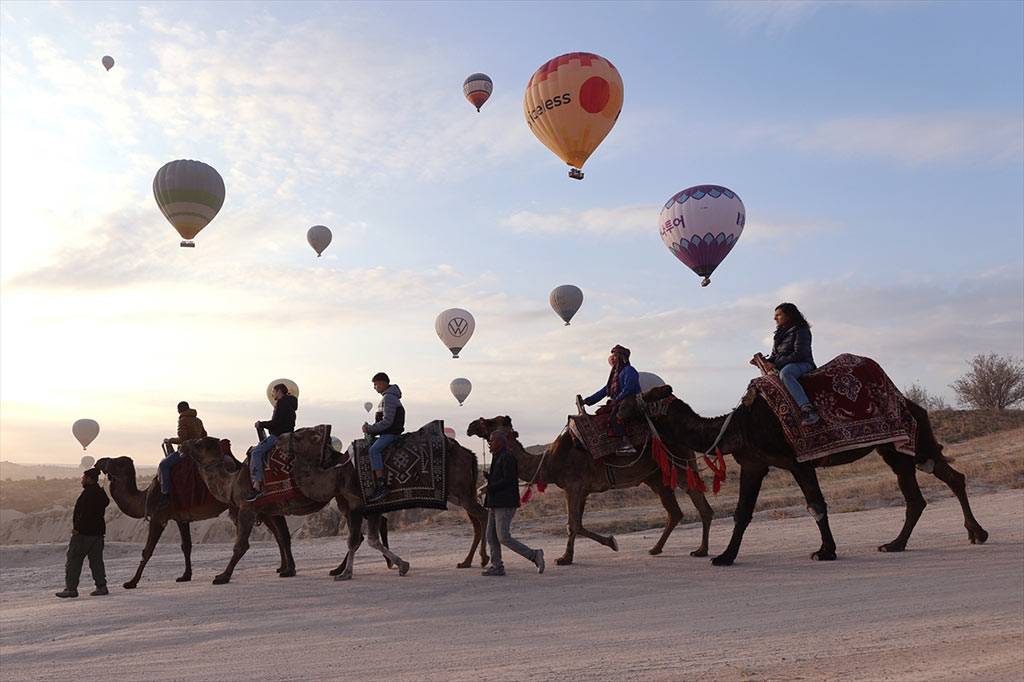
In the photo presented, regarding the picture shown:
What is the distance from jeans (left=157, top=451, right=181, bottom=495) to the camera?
611 inches

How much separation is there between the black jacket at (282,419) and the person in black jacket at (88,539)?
2.88 m

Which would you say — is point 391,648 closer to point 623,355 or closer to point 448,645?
point 448,645

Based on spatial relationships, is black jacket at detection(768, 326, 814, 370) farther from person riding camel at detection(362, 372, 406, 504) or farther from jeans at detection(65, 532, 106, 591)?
jeans at detection(65, 532, 106, 591)

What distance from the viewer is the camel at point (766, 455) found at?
12414mm

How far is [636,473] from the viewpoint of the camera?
535 inches

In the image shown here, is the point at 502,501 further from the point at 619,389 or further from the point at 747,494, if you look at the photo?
the point at 747,494

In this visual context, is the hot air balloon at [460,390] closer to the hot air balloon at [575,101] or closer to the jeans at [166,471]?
the hot air balloon at [575,101]

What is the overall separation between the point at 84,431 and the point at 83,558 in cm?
5397

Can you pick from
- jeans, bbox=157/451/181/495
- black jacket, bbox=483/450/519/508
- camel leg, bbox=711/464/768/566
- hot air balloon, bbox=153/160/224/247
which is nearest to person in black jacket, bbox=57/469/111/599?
jeans, bbox=157/451/181/495

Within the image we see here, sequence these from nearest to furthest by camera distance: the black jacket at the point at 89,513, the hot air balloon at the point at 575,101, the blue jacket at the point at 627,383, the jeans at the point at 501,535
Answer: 1. the jeans at the point at 501,535
2. the blue jacket at the point at 627,383
3. the black jacket at the point at 89,513
4. the hot air balloon at the point at 575,101

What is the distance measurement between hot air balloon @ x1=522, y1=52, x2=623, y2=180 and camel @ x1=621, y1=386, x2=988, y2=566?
1834cm

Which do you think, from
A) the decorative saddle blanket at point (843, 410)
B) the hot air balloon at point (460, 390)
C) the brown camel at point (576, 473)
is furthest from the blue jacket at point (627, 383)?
the hot air balloon at point (460, 390)

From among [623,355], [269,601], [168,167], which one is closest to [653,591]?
[623,355]

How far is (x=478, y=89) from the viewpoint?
54281 mm
